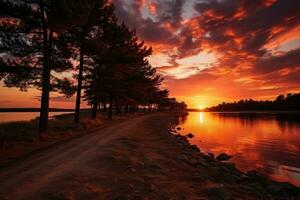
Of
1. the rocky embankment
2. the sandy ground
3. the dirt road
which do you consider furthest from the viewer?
the rocky embankment

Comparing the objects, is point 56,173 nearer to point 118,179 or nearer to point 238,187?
point 118,179

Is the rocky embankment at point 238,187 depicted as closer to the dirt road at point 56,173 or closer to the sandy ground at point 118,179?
the sandy ground at point 118,179

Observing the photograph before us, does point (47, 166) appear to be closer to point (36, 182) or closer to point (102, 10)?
point (36, 182)

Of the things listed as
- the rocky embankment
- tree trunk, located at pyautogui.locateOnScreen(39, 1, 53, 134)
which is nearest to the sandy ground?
the rocky embankment

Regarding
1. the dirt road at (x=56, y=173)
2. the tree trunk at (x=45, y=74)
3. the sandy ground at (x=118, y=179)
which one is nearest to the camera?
the dirt road at (x=56, y=173)

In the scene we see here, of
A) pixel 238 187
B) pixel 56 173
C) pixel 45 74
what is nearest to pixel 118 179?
pixel 56 173

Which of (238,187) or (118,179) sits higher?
(118,179)

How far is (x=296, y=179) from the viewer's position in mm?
13711

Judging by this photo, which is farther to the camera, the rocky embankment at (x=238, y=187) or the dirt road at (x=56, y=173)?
the rocky embankment at (x=238, y=187)

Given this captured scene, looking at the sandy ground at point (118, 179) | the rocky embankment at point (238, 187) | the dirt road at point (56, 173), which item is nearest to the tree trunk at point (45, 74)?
the dirt road at point (56, 173)

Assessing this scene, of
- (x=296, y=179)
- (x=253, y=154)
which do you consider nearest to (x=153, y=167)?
(x=296, y=179)

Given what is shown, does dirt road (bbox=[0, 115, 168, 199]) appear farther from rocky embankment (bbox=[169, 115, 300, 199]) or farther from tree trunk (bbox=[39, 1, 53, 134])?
tree trunk (bbox=[39, 1, 53, 134])

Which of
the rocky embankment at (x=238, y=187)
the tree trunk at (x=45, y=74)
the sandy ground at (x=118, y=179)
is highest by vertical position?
the tree trunk at (x=45, y=74)

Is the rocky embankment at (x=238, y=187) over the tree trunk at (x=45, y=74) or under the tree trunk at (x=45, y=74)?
under
